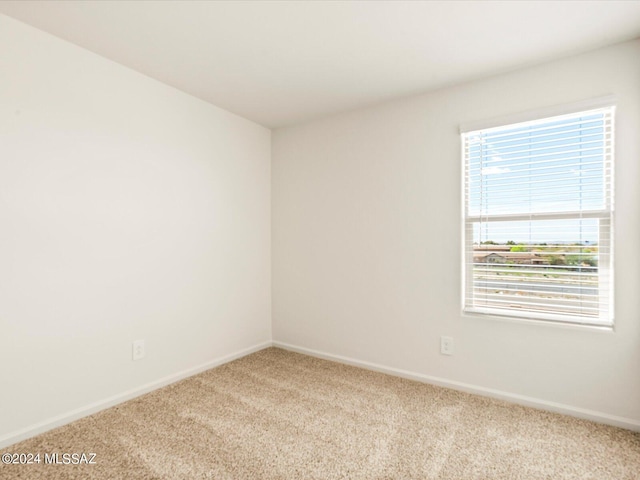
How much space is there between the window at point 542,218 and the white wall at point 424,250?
0.27 ft

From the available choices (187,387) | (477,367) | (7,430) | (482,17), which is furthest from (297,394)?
(482,17)

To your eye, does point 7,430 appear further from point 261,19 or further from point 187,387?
point 261,19

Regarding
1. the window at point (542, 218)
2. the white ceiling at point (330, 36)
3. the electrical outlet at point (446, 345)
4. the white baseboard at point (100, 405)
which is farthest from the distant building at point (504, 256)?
the white baseboard at point (100, 405)

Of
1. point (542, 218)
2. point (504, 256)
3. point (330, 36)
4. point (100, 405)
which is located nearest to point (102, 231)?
point (100, 405)

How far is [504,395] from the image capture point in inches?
91.9

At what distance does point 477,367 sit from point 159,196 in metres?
2.61

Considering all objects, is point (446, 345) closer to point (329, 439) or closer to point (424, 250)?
point (424, 250)

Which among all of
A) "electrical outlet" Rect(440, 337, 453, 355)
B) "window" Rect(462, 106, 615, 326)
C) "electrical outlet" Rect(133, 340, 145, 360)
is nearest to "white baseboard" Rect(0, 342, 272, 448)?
"electrical outlet" Rect(133, 340, 145, 360)

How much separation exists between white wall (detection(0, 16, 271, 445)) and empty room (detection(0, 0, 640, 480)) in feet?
0.04

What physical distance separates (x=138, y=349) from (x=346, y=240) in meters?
1.81

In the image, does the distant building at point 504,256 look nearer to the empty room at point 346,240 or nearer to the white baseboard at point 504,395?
the empty room at point 346,240

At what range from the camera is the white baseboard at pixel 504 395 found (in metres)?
2.01

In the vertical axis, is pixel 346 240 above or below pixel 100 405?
above

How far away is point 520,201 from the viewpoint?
7.60 ft
